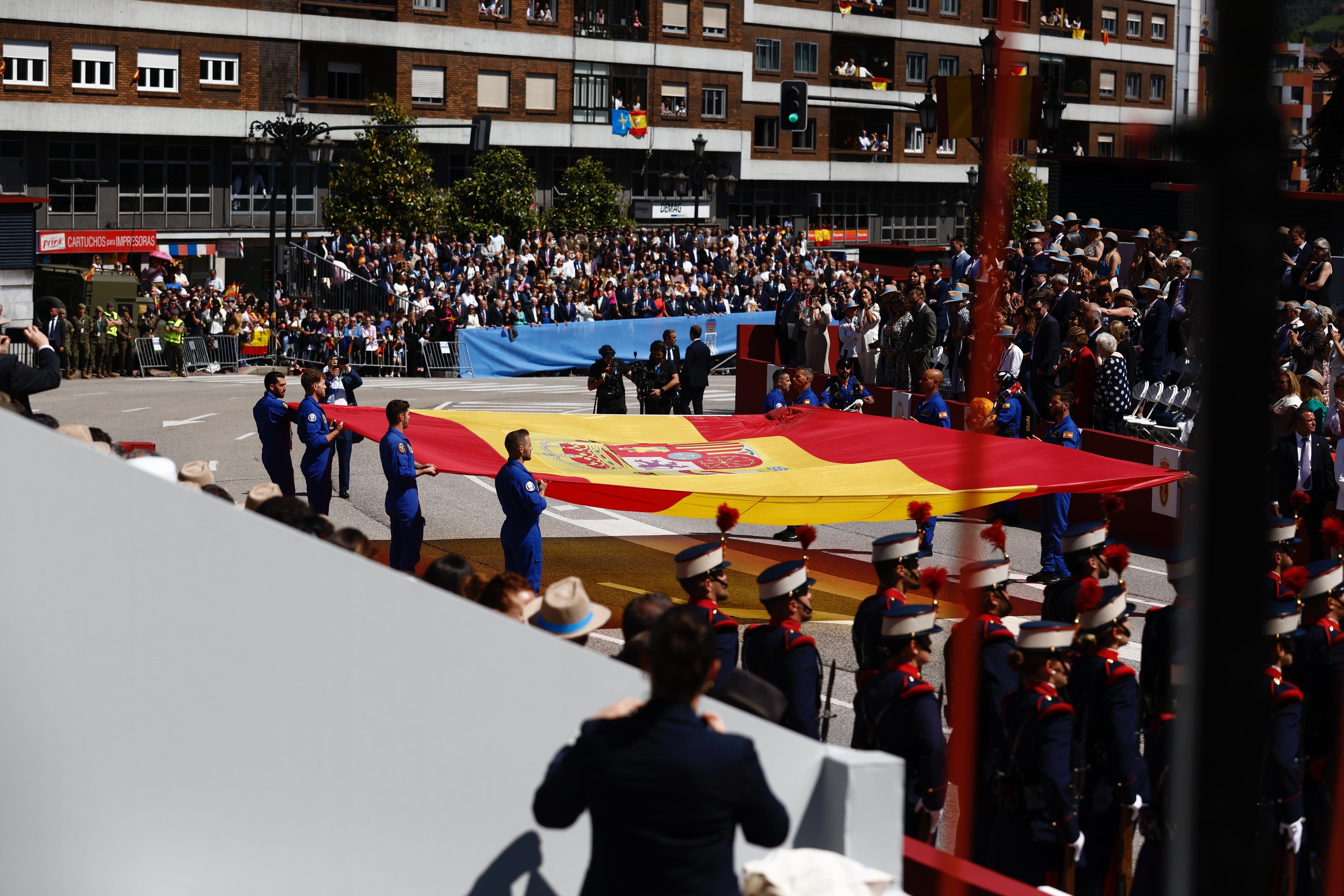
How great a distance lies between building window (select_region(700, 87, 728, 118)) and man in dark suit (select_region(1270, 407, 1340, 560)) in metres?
42.8

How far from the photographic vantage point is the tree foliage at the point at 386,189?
134ft

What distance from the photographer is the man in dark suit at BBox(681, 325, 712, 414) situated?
20.7 m

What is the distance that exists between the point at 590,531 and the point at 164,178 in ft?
110

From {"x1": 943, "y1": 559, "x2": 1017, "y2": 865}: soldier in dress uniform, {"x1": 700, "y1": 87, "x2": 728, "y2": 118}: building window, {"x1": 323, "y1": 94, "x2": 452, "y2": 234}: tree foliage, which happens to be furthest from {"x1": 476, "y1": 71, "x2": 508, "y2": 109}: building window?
{"x1": 943, "y1": 559, "x2": 1017, "y2": 865}: soldier in dress uniform

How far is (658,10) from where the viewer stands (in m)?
52.2

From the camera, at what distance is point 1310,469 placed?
12.5 metres

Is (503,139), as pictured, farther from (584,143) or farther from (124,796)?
(124,796)

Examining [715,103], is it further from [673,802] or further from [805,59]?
[673,802]

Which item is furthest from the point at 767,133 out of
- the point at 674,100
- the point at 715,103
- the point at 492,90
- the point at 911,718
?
the point at 911,718

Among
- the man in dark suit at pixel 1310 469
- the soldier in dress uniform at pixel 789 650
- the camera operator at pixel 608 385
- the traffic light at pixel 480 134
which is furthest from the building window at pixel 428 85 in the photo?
the soldier in dress uniform at pixel 789 650

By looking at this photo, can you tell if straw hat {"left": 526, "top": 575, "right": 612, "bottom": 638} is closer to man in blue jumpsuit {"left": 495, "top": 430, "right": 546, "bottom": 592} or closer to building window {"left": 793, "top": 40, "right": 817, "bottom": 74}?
man in blue jumpsuit {"left": 495, "top": 430, "right": 546, "bottom": 592}

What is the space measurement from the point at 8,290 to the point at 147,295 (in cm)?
607

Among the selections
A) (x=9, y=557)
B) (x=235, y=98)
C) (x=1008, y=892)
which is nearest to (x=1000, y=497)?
(x=1008, y=892)

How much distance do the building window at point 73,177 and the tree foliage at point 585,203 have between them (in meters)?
13.6
